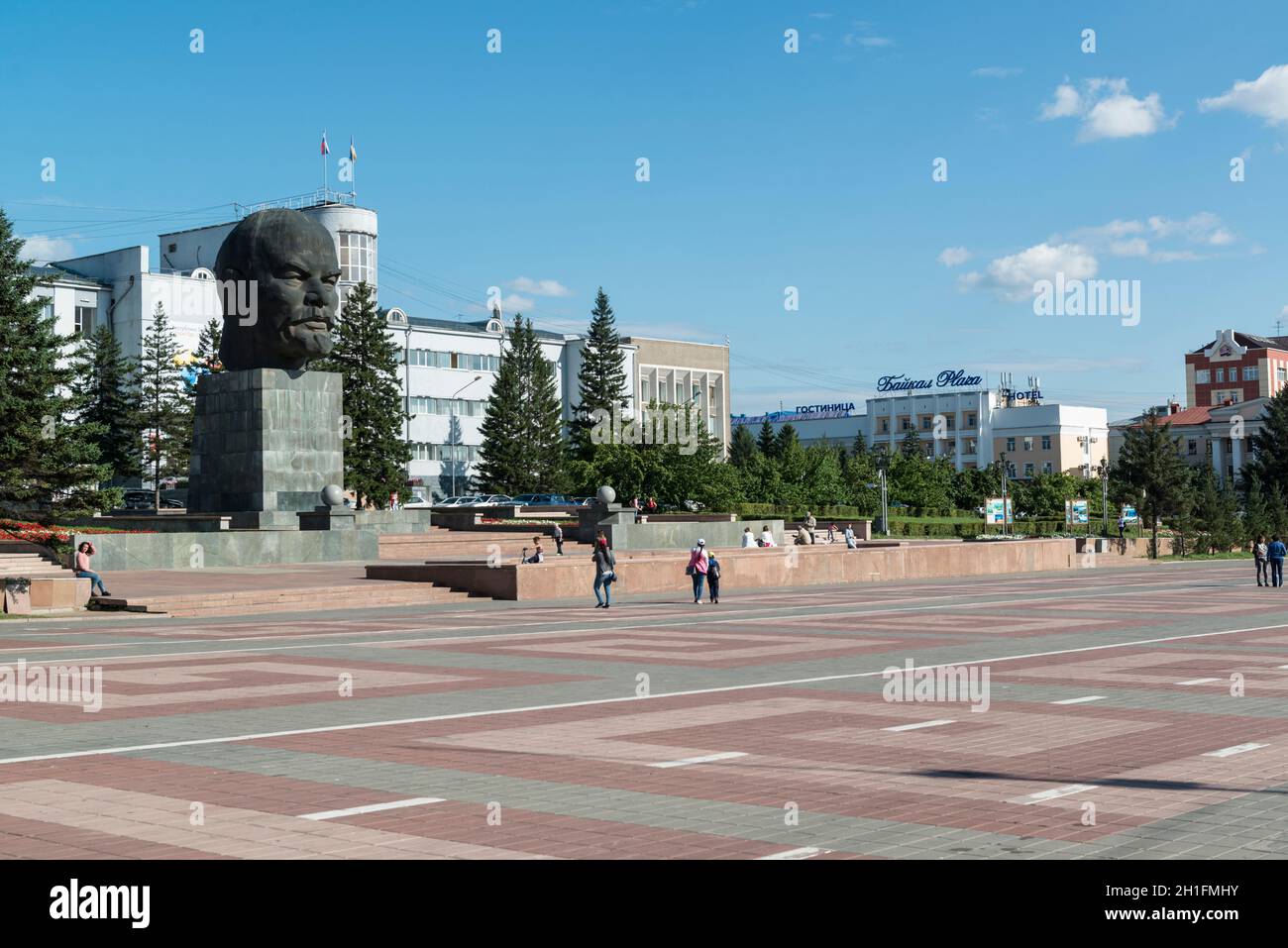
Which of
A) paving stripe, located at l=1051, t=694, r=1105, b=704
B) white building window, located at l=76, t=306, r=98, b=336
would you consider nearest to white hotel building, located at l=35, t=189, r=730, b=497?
→ white building window, located at l=76, t=306, r=98, b=336

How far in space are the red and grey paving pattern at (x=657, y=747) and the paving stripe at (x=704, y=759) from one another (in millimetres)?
51

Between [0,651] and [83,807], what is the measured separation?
12.6m

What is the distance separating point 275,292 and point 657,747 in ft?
126

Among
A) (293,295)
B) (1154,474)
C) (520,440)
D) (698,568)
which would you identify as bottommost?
(698,568)

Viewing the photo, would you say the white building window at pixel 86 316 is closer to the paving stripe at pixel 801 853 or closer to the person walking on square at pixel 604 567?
the person walking on square at pixel 604 567

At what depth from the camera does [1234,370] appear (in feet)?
A: 500

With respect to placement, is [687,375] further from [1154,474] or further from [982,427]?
[1154,474]

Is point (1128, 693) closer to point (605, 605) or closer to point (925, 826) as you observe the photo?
point (925, 826)

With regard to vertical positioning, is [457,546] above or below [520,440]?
below

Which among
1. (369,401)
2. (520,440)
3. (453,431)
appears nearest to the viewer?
(369,401)

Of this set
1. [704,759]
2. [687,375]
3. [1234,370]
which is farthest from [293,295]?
[1234,370]

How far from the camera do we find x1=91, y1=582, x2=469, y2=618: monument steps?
89.7 feet

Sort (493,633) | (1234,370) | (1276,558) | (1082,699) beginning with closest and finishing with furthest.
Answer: (1082,699), (493,633), (1276,558), (1234,370)

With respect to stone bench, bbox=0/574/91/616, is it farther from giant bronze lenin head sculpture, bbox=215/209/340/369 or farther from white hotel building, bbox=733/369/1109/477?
white hotel building, bbox=733/369/1109/477
